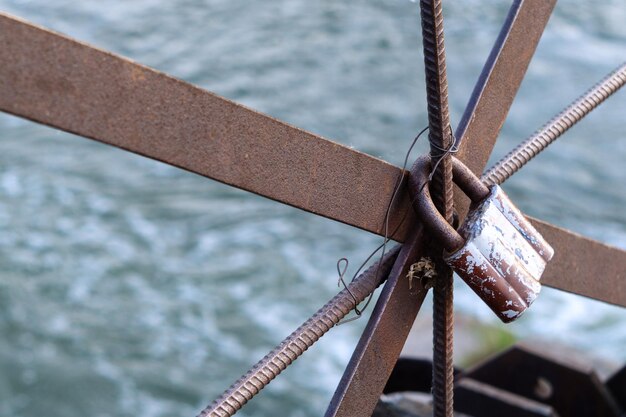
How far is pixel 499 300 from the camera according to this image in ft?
4.00

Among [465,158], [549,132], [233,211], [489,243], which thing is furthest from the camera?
[233,211]

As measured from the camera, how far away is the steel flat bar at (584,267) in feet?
4.85

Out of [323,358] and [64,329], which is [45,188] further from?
[323,358]

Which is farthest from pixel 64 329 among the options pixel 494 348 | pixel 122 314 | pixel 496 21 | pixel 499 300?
pixel 499 300

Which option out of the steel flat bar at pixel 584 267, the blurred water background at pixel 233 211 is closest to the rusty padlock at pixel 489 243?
the steel flat bar at pixel 584 267

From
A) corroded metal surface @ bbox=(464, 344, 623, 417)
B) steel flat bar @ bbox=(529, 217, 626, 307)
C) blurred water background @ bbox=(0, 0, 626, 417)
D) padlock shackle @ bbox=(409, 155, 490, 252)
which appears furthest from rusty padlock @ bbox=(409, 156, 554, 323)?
blurred water background @ bbox=(0, 0, 626, 417)

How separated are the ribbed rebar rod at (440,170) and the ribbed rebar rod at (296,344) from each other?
85 millimetres

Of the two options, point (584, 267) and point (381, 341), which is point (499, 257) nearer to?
point (381, 341)

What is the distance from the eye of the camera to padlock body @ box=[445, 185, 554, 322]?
1.20 meters

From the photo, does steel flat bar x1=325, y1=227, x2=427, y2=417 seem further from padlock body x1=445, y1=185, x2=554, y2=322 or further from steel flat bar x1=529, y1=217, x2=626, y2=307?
steel flat bar x1=529, y1=217, x2=626, y2=307

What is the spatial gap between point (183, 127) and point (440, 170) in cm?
37

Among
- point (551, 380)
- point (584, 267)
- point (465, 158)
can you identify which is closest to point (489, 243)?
point (465, 158)

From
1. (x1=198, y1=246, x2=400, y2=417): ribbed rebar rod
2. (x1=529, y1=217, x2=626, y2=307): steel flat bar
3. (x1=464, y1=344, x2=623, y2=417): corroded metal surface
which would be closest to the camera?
(x1=198, y1=246, x2=400, y2=417): ribbed rebar rod

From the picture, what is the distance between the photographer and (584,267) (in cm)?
155
